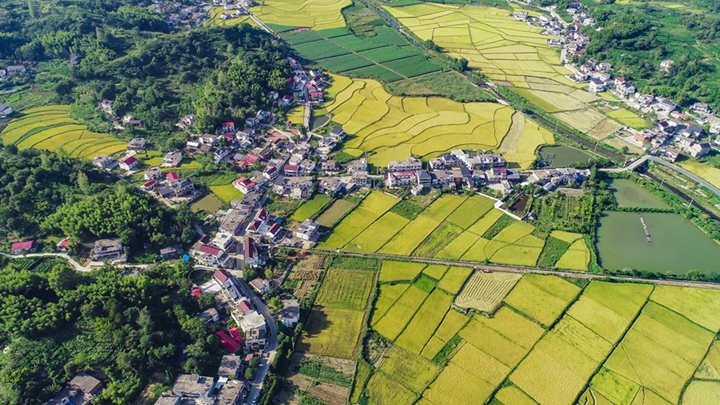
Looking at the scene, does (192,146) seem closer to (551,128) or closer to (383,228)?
(383,228)

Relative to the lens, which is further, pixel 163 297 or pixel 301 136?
pixel 301 136

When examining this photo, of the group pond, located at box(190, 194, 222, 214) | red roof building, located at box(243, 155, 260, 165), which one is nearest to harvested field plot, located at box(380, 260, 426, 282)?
pond, located at box(190, 194, 222, 214)

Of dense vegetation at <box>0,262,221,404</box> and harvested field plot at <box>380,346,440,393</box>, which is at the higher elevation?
dense vegetation at <box>0,262,221,404</box>

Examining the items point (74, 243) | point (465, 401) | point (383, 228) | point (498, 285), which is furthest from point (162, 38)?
point (465, 401)

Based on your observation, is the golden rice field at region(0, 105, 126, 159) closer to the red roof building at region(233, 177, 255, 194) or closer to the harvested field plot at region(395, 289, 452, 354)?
the red roof building at region(233, 177, 255, 194)

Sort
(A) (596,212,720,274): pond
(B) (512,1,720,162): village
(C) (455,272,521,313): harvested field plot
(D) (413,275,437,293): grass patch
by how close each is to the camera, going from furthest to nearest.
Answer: (B) (512,1,720,162): village
(A) (596,212,720,274): pond
(D) (413,275,437,293): grass patch
(C) (455,272,521,313): harvested field plot

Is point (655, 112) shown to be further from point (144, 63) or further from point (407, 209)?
point (144, 63)

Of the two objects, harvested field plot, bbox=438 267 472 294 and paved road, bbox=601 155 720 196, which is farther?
paved road, bbox=601 155 720 196
